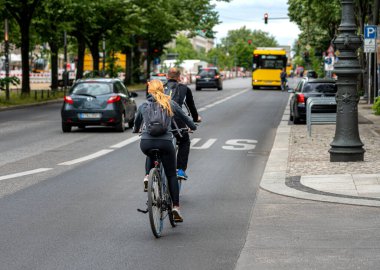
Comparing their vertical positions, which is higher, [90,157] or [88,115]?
[88,115]

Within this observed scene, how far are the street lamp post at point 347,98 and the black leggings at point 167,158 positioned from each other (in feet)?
22.7

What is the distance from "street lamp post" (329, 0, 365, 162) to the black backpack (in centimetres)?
729

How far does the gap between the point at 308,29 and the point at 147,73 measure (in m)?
25.9

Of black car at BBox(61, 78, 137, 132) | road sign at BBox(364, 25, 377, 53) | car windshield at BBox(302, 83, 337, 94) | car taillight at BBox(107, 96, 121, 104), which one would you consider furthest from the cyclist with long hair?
road sign at BBox(364, 25, 377, 53)

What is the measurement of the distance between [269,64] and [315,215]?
6254 centimetres

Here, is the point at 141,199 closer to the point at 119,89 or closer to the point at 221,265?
the point at 221,265

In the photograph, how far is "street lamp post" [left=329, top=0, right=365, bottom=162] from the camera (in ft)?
52.7

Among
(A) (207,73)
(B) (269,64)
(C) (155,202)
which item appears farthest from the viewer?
(A) (207,73)

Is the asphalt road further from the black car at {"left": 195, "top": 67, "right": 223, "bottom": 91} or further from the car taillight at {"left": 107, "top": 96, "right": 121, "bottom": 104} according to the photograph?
the black car at {"left": 195, "top": 67, "right": 223, "bottom": 91}

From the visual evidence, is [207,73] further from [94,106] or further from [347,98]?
[347,98]

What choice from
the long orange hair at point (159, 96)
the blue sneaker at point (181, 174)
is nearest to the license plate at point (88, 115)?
the blue sneaker at point (181, 174)

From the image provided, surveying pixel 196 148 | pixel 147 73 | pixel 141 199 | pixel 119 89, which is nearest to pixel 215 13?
pixel 147 73

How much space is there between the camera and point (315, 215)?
10500 mm

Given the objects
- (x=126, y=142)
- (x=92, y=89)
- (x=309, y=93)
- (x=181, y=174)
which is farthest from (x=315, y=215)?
(x=309, y=93)
